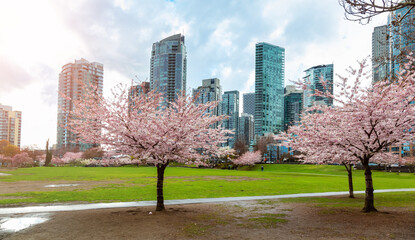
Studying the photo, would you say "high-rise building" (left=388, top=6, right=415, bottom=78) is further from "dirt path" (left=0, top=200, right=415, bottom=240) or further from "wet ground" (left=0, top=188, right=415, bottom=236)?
"wet ground" (left=0, top=188, right=415, bottom=236)

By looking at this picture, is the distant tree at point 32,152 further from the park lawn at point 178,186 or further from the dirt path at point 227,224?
the dirt path at point 227,224

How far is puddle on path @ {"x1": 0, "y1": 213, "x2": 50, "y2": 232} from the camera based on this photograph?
426 inches

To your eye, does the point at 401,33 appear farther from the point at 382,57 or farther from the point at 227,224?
the point at 227,224

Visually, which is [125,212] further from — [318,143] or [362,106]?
[362,106]

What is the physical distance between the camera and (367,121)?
13.0m

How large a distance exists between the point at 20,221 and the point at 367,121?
15714mm

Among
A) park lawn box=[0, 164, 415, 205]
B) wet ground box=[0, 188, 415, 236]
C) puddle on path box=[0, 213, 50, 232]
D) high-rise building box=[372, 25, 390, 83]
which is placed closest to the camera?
high-rise building box=[372, 25, 390, 83]

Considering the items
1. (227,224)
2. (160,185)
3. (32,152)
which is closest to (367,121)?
(227,224)

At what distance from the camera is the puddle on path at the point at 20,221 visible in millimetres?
10812

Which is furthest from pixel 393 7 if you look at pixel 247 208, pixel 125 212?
pixel 125 212

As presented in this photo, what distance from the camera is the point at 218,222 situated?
1183 cm

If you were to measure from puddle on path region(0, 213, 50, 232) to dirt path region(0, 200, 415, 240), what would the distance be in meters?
0.47

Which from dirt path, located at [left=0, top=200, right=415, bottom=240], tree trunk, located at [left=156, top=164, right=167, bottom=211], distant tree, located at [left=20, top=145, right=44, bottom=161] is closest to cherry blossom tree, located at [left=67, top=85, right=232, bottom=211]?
tree trunk, located at [left=156, top=164, right=167, bottom=211]

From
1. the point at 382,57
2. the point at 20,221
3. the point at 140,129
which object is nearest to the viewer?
the point at 382,57
